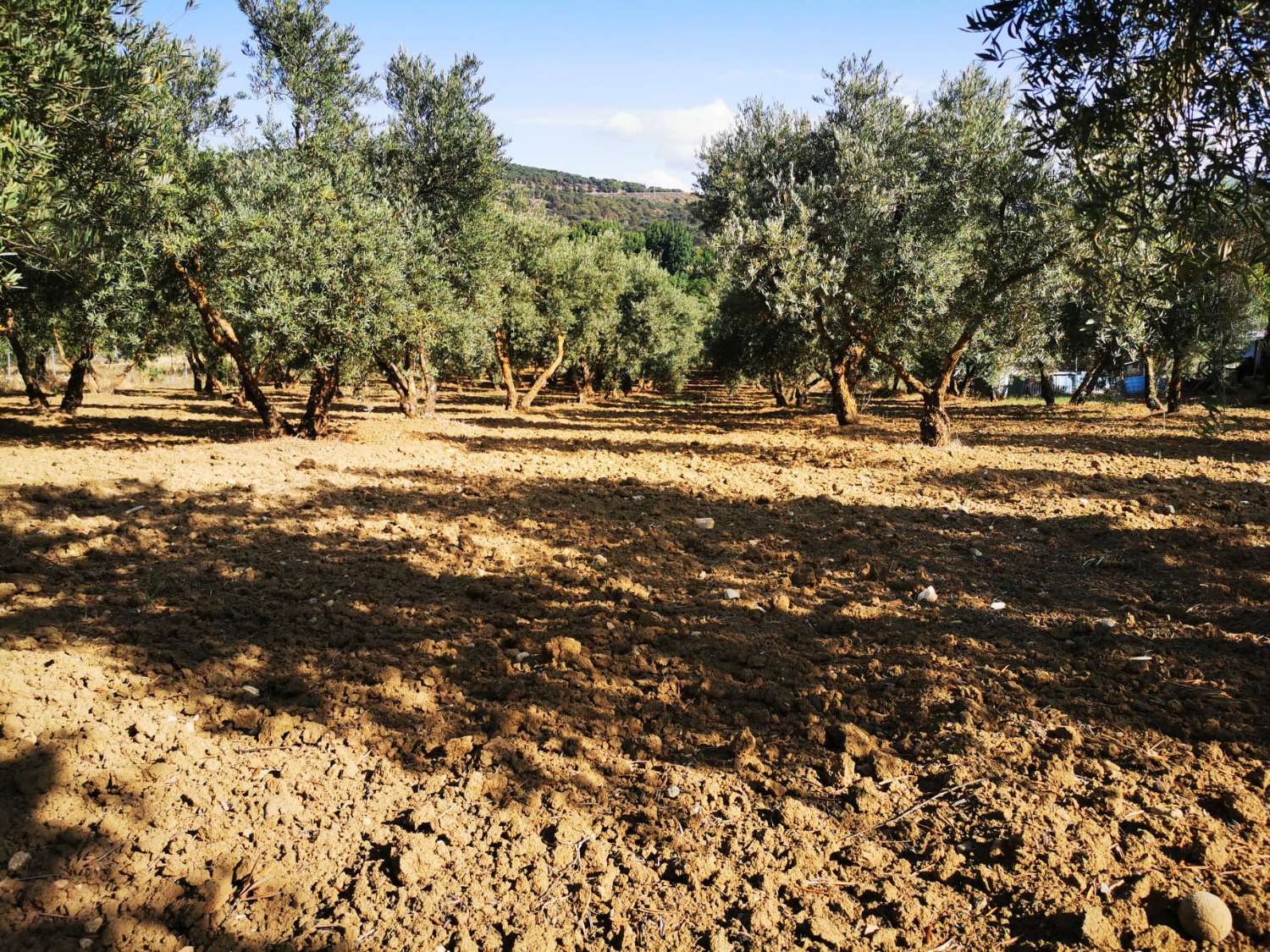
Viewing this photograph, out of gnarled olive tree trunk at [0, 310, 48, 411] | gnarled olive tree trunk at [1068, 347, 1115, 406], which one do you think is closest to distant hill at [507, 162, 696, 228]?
gnarled olive tree trunk at [1068, 347, 1115, 406]

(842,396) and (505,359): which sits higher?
(505,359)

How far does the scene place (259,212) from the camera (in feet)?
40.7

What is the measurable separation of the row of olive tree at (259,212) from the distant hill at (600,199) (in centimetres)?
11968

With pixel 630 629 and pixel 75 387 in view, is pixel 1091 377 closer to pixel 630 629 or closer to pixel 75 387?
pixel 630 629

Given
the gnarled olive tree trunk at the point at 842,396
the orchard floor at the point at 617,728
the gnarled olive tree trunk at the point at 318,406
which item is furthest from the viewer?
the gnarled olive tree trunk at the point at 842,396

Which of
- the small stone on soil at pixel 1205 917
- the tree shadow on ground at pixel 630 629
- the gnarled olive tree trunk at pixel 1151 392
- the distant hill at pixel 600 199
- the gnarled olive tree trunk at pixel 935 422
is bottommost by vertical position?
the small stone on soil at pixel 1205 917

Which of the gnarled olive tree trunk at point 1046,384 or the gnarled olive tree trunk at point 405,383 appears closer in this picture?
the gnarled olive tree trunk at point 405,383

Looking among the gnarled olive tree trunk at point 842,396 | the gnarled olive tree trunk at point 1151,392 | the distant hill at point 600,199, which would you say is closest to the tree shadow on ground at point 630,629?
the gnarled olive tree trunk at point 842,396

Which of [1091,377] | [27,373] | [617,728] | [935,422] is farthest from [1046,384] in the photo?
[27,373]

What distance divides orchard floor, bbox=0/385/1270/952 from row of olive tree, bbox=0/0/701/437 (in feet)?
11.1

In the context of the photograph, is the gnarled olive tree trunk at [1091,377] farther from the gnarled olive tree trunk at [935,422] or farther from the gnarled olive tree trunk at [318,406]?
the gnarled olive tree trunk at [318,406]

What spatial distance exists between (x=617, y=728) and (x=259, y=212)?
11986 millimetres

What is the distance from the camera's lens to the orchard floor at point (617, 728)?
2.98 metres

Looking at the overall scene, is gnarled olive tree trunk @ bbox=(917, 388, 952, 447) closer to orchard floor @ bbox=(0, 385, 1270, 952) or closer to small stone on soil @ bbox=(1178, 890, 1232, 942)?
orchard floor @ bbox=(0, 385, 1270, 952)
